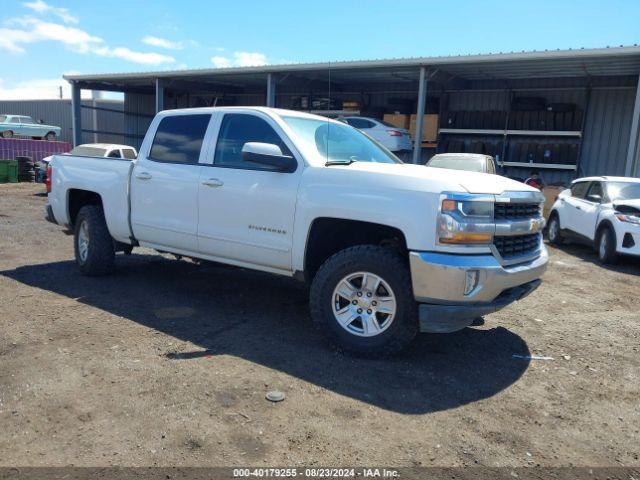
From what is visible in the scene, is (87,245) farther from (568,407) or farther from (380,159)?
(568,407)

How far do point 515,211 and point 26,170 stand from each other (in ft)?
76.3

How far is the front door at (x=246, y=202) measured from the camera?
470cm

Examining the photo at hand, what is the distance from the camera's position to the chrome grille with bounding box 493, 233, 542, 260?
416 cm

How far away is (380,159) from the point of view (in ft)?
17.5

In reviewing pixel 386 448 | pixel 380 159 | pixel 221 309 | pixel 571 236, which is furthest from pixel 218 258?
pixel 571 236

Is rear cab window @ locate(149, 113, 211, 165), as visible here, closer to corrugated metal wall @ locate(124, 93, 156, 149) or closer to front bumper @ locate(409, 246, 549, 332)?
front bumper @ locate(409, 246, 549, 332)

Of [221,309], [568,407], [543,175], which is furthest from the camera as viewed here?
[543,175]

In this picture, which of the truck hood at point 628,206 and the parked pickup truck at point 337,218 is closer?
the parked pickup truck at point 337,218

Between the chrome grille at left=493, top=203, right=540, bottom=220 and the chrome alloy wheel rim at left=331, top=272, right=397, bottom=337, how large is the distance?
1.01 meters

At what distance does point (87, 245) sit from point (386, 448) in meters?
4.92

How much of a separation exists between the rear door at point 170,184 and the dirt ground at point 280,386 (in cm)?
74

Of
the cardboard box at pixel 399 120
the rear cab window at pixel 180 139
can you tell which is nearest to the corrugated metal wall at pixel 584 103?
the cardboard box at pixel 399 120

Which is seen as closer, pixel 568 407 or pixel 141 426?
pixel 141 426

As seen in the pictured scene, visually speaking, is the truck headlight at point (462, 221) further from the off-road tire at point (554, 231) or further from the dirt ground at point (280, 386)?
the off-road tire at point (554, 231)
